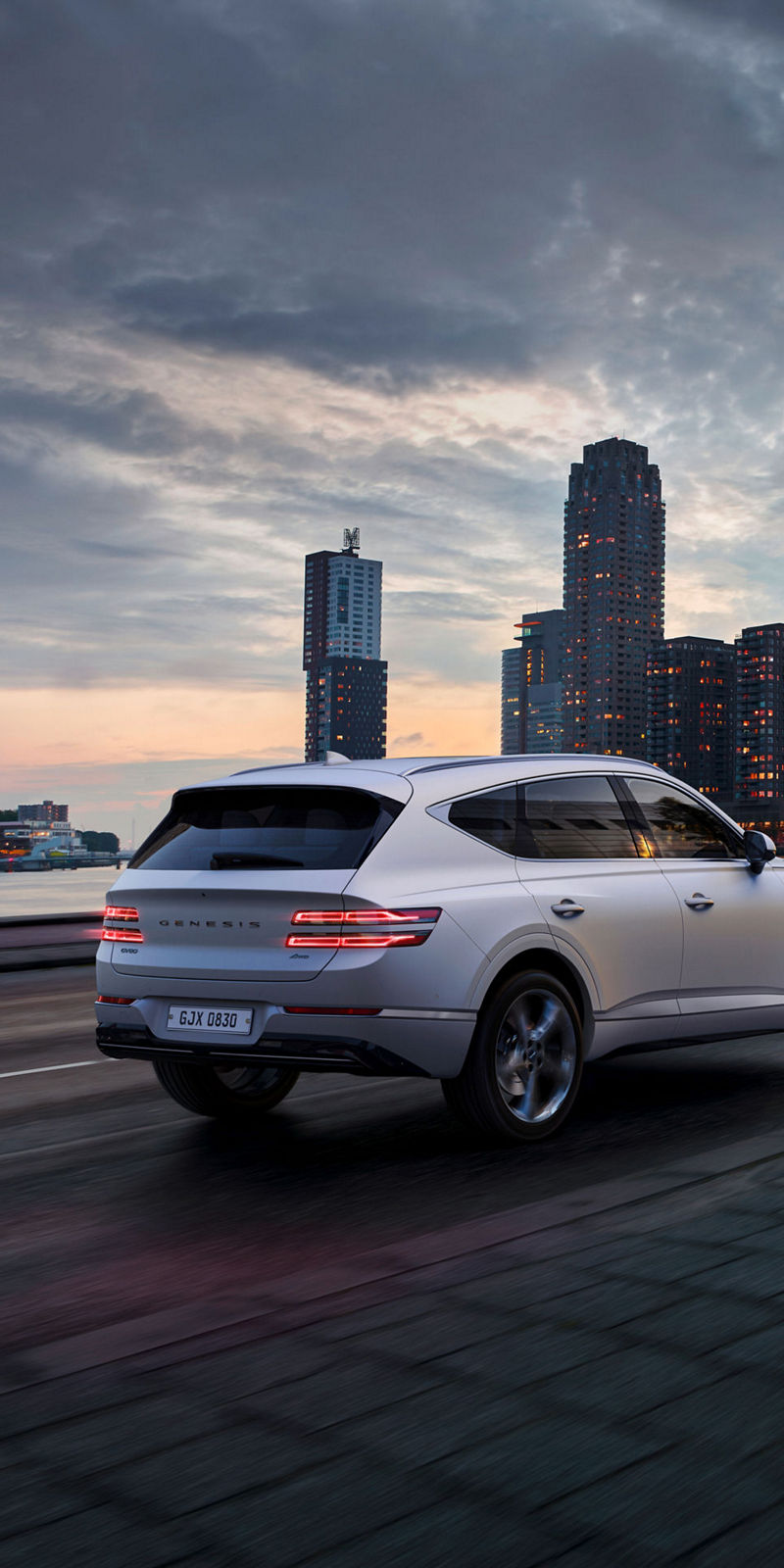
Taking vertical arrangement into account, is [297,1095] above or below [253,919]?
below

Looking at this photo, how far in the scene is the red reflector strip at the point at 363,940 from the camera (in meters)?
5.80

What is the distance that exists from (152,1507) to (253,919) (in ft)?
10.3

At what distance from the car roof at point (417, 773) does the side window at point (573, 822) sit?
84mm

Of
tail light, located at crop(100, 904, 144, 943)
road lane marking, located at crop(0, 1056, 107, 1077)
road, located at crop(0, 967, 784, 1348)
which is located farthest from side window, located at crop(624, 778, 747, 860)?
road lane marking, located at crop(0, 1056, 107, 1077)

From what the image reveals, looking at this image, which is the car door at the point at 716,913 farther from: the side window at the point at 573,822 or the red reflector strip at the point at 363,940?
the red reflector strip at the point at 363,940

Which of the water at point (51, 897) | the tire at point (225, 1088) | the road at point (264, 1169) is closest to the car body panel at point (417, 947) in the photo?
the road at point (264, 1169)

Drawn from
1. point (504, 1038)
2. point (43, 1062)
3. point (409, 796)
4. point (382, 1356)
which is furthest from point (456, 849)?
point (43, 1062)

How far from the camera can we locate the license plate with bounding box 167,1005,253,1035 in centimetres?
592

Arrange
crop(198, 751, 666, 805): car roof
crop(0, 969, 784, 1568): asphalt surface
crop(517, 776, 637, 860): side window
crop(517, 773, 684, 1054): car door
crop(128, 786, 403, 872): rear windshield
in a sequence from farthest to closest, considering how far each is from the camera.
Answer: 1. crop(517, 776, 637, 860): side window
2. crop(517, 773, 684, 1054): car door
3. crop(198, 751, 666, 805): car roof
4. crop(128, 786, 403, 872): rear windshield
5. crop(0, 969, 784, 1568): asphalt surface

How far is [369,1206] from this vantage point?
5414mm

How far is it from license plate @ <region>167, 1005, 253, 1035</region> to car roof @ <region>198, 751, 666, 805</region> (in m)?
0.98

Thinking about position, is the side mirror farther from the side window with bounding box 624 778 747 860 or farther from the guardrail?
the guardrail

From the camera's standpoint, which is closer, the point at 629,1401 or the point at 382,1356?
the point at 629,1401

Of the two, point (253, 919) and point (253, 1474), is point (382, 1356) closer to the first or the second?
point (253, 1474)
